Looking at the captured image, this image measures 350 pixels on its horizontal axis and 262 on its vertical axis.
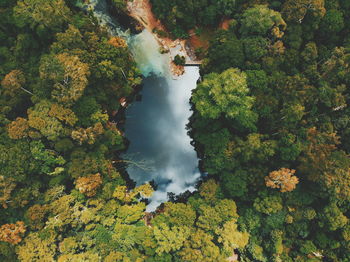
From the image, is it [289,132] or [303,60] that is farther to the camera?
[303,60]

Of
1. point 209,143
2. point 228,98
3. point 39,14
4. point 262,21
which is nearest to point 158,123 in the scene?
point 209,143

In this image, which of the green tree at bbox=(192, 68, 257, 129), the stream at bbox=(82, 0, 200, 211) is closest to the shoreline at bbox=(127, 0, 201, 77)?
the stream at bbox=(82, 0, 200, 211)

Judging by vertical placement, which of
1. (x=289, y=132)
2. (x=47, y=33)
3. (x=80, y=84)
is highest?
(x=47, y=33)

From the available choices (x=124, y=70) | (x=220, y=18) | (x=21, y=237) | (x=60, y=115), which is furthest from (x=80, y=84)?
(x=220, y=18)

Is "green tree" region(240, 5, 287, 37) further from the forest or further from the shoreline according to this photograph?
the shoreline

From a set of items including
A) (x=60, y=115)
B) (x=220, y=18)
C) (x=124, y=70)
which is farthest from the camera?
(x=220, y=18)

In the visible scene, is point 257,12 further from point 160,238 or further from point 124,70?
point 160,238
